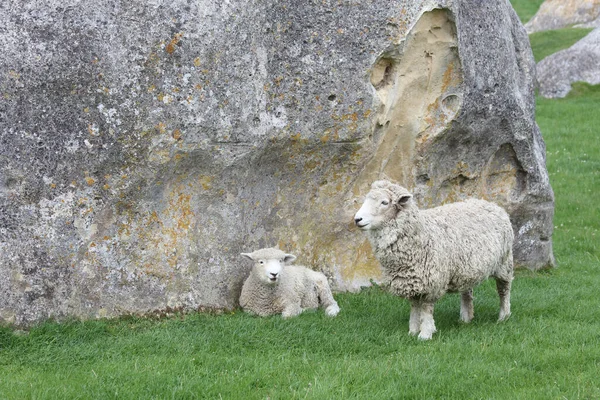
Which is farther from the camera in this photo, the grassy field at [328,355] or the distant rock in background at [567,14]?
the distant rock in background at [567,14]

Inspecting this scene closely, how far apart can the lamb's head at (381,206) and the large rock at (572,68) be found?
1589 centimetres

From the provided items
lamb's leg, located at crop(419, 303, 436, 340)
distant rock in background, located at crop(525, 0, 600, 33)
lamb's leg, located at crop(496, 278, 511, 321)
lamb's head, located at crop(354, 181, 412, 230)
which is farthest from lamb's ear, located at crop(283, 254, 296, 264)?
distant rock in background, located at crop(525, 0, 600, 33)

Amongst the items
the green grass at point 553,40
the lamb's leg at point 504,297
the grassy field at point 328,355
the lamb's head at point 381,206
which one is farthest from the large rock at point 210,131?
the green grass at point 553,40

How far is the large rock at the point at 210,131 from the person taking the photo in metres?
7.79

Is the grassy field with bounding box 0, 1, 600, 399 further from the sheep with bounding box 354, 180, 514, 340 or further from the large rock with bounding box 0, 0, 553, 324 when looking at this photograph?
the large rock with bounding box 0, 0, 553, 324

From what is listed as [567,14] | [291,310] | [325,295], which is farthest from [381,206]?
[567,14]

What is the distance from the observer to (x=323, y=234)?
9.66m

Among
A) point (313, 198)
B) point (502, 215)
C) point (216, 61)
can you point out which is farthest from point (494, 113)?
point (216, 61)

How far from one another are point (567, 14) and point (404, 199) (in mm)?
27676

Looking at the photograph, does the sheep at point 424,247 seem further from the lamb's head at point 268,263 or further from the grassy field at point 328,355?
the lamb's head at point 268,263

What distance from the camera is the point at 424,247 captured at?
7.89 metres

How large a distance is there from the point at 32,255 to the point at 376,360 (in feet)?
11.1

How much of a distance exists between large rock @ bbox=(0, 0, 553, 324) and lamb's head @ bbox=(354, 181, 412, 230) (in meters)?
1.51

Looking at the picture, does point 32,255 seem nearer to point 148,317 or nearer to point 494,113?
point 148,317
